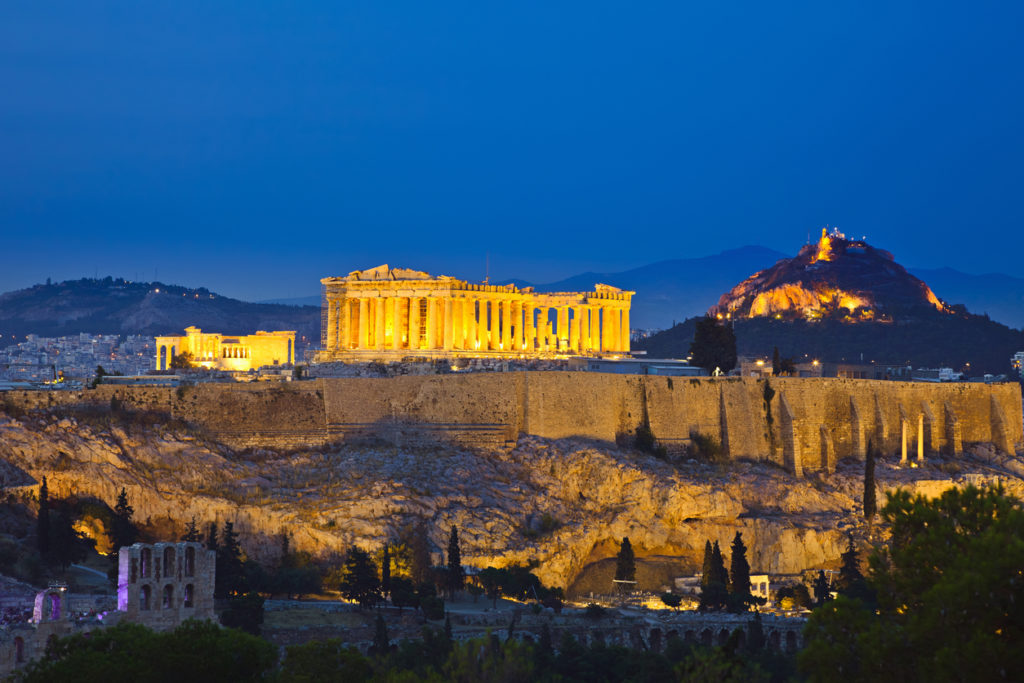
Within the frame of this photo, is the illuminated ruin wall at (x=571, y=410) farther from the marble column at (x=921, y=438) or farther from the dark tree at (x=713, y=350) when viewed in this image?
the dark tree at (x=713, y=350)

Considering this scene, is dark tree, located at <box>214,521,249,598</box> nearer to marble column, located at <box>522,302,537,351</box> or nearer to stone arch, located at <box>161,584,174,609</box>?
stone arch, located at <box>161,584,174,609</box>

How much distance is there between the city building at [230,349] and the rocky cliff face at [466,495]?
62.7 feet

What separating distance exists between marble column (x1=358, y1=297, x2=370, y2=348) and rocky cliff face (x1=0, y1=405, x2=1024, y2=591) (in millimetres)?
14890

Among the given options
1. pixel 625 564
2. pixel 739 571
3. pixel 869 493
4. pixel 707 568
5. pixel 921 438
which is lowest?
pixel 739 571

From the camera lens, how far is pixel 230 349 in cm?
6969

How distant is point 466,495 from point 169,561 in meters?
15.9

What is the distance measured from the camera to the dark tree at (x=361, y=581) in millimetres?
40406

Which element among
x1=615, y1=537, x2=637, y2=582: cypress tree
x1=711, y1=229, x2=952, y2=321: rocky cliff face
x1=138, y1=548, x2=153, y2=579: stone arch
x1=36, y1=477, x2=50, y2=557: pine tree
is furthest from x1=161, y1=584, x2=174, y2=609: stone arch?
x1=711, y1=229, x2=952, y2=321: rocky cliff face

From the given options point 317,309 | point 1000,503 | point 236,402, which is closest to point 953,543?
point 1000,503

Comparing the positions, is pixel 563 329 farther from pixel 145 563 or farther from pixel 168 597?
pixel 145 563

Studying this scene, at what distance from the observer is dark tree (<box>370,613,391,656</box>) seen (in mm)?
36438

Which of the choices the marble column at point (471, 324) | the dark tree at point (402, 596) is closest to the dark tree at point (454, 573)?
the dark tree at point (402, 596)

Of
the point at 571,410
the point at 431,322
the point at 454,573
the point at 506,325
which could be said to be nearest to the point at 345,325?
the point at 431,322

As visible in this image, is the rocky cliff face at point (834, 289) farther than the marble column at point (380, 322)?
Yes
